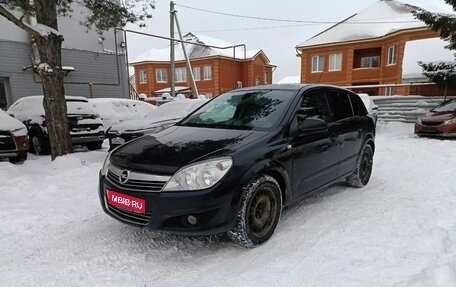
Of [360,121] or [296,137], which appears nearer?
[296,137]

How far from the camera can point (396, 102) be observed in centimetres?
1678

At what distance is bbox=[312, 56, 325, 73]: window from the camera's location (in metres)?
28.1

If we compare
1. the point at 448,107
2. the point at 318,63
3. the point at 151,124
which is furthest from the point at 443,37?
the point at 318,63

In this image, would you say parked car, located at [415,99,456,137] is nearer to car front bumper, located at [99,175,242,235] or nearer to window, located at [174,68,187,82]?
car front bumper, located at [99,175,242,235]

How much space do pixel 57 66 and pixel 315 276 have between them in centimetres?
589

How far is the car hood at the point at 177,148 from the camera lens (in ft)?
9.93

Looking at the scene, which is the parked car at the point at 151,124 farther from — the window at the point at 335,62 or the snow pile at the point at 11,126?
the window at the point at 335,62

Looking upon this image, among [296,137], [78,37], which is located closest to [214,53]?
A: [78,37]

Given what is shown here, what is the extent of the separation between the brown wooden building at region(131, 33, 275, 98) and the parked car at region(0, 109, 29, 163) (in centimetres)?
2895

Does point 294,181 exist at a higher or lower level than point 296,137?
lower

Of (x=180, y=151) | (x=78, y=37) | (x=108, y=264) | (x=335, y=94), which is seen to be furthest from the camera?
(x=78, y=37)

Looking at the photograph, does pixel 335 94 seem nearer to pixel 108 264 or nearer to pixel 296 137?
pixel 296 137

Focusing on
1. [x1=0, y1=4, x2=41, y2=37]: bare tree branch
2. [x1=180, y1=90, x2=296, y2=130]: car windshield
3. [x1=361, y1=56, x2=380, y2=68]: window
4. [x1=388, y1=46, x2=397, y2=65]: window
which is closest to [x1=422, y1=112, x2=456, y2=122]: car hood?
[x1=180, y1=90, x2=296, y2=130]: car windshield

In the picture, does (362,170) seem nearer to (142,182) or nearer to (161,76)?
(142,182)
